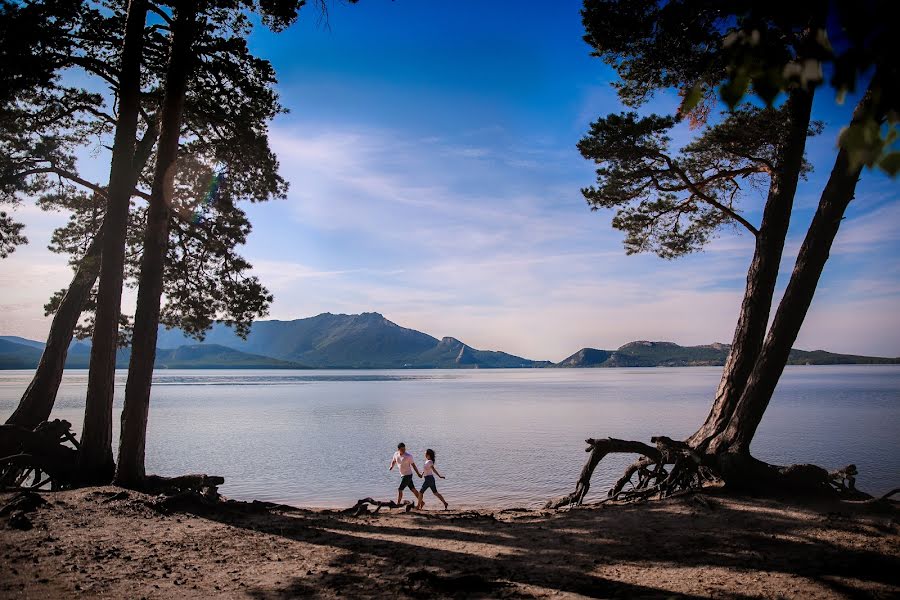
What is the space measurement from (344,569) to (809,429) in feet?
108

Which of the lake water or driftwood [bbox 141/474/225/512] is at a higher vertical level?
driftwood [bbox 141/474/225/512]

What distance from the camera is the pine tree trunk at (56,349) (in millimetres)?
12398

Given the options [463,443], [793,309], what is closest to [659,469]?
[793,309]

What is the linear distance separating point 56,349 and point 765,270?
1538 centimetres

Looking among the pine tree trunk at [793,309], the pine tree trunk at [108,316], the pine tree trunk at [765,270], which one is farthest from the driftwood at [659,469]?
the pine tree trunk at [108,316]

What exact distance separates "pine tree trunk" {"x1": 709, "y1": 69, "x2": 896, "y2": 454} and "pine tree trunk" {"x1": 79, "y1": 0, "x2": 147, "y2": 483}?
1193 cm

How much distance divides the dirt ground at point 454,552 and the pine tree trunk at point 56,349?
3.88 meters

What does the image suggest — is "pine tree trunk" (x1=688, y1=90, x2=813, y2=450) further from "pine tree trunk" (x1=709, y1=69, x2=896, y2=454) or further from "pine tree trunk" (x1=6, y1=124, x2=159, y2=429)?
"pine tree trunk" (x1=6, y1=124, x2=159, y2=429)

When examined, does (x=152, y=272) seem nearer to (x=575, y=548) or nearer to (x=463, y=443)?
(x=575, y=548)

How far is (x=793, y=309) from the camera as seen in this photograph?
10.0m

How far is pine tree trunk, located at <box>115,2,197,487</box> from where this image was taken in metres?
A: 10.1

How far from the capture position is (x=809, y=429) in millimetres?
30969

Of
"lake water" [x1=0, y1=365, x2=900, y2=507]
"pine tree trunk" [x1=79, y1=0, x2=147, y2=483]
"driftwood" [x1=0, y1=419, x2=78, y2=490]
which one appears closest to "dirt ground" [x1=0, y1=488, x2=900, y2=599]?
"pine tree trunk" [x1=79, y1=0, x2=147, y2=483]

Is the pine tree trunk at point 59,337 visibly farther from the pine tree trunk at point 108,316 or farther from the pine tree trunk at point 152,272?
the pine tree trunk at point 152,272
